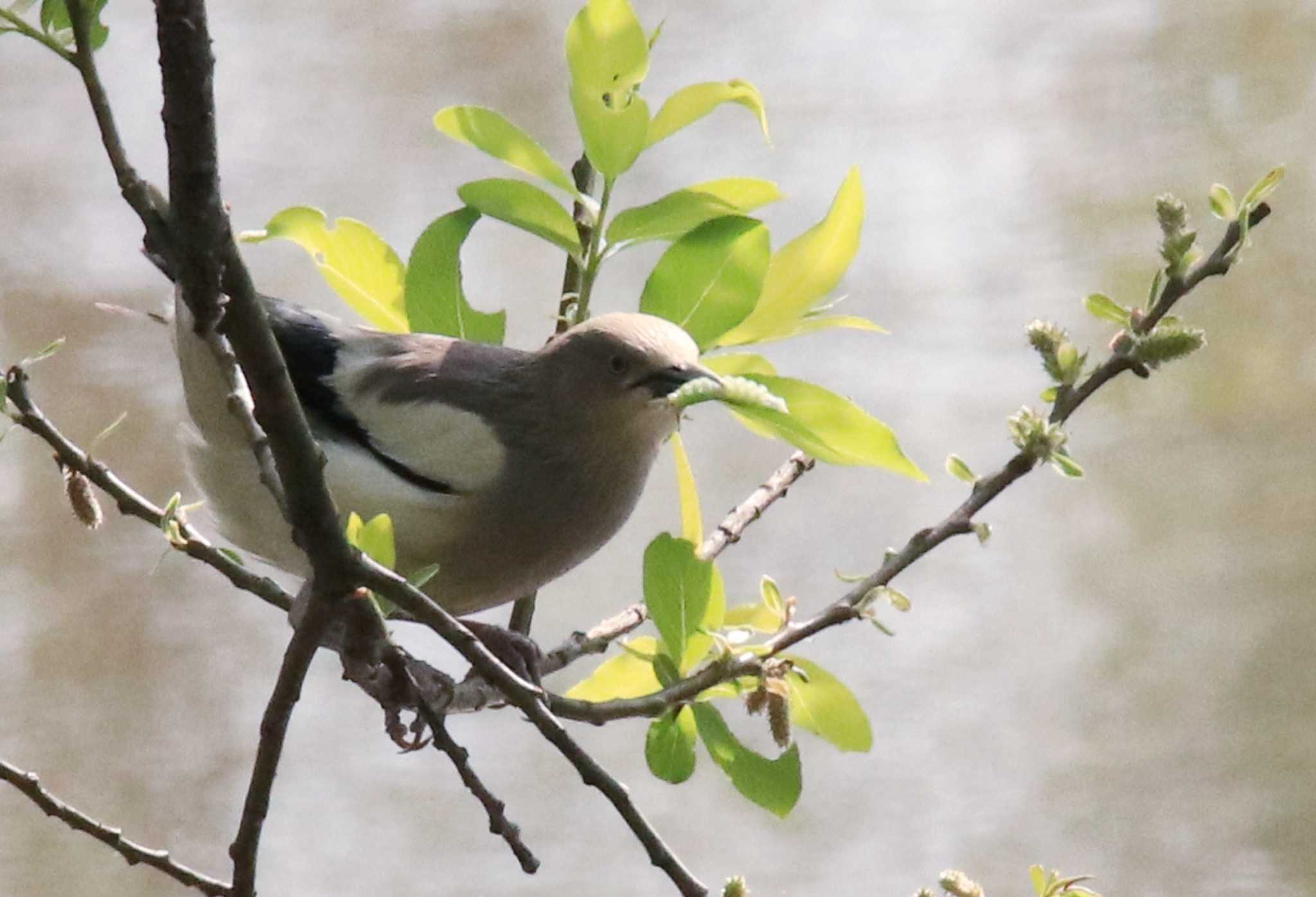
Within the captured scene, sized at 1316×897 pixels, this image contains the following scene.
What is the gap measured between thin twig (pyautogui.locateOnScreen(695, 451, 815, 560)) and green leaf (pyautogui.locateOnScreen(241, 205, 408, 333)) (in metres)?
0.23

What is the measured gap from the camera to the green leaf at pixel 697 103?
0.78 m

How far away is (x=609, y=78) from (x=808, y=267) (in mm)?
144

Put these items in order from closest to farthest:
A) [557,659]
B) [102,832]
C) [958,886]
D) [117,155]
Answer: [117,155] < [958,886] < [102,832] < [557,659]

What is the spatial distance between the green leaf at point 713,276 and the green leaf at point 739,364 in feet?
0.05

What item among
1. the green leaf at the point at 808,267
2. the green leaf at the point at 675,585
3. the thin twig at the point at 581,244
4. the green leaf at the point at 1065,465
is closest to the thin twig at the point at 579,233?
the thin twig at the point at 581,244

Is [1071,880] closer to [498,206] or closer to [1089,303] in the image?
[1089,303]

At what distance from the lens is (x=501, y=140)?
2.56ft

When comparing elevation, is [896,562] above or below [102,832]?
above

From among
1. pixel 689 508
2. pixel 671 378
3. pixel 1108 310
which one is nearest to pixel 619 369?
pixel 671 378

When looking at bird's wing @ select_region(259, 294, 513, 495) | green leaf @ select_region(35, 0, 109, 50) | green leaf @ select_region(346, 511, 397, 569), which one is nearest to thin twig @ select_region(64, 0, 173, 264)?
green leaf @ select_region(35, 0, 109, 50)

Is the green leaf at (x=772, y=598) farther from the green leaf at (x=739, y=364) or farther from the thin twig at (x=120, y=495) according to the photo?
the thin twig at (x=120, y=495)

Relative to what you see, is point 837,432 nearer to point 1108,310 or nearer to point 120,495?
point 1108,310

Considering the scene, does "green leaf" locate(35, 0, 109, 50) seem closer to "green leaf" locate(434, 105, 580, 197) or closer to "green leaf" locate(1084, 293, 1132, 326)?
"green leaf" locate(434, 105, 580, 197)

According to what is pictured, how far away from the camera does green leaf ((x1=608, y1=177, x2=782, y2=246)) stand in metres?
0.79
